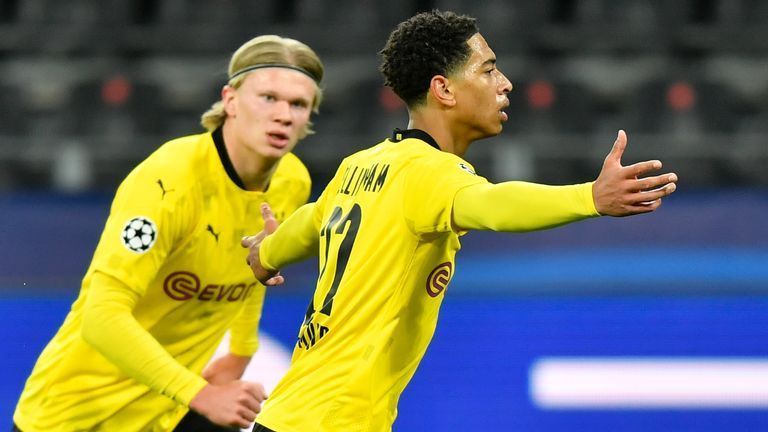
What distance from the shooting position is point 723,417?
502 centimetres

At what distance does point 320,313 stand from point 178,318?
3.32ft

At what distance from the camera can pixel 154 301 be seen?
154 inches

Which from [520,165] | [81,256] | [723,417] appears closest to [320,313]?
[723,417]

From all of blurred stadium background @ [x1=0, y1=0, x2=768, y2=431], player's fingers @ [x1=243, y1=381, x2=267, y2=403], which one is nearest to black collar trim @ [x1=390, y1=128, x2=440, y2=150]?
player's fingers @ [x1=243, y1=381, x2=267, y2=403]

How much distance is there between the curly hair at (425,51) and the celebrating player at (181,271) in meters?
0.89

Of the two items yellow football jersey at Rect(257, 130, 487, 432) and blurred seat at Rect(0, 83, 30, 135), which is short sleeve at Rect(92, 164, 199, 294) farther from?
blurred seat at Rect(0, 83, 30, 135)

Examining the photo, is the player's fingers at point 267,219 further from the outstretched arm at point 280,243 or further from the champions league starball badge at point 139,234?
the champions league starball badge at point 139,234

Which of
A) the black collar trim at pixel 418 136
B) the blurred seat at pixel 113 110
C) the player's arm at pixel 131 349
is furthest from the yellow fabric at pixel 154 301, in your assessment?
the blurred seat at pixel 113 110

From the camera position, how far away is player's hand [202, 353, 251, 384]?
14.8 ft

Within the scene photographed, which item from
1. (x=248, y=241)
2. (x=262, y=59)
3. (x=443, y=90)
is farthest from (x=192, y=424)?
A: (x=443, y=90)

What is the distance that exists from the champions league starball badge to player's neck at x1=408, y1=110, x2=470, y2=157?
93 cm

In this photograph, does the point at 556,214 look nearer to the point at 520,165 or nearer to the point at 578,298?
the point at 578,298

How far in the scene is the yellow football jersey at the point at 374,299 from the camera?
296cm

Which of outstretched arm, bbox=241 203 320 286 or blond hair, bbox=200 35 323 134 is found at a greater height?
blond hair, bbox=200 35 323 134
